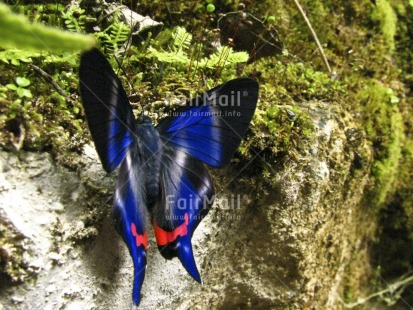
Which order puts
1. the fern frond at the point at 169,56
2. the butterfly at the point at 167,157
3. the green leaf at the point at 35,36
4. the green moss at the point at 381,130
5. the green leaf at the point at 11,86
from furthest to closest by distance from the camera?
the green moss at the point at 381,130, the fern frond at the point at 169,56, the green leaf at the point at 11,86, the butterfly at the point at 167,157, the green leaf at the point at 35,36

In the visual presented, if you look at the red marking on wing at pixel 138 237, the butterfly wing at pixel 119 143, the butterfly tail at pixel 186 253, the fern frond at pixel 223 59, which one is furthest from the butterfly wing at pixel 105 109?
the fern frond at pixel 223 59

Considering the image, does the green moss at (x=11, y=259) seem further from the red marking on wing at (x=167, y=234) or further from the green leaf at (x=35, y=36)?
the green leaf at (x=35, y=36)

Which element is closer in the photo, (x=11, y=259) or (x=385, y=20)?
(x=11, y=259)

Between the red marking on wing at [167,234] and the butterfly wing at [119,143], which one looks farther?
the red marking on wing at [167,234]

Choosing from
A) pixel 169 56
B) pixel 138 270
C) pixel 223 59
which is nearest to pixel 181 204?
pixel 138 270

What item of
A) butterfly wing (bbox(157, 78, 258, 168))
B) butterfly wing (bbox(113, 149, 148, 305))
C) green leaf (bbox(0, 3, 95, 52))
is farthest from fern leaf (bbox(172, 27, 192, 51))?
green leaf (bbox(0, 3, 95, 52))

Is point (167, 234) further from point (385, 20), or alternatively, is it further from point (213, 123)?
point (385, 20)
